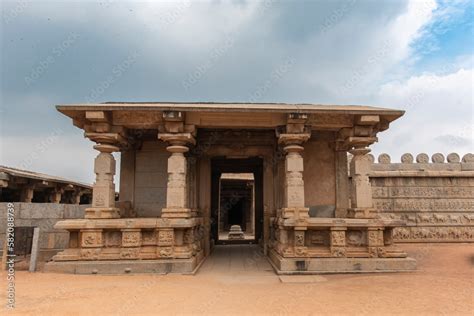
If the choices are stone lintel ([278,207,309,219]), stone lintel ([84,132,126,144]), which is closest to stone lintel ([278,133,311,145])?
stone lintel ([278,207,309,219])

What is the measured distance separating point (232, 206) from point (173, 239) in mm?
21002

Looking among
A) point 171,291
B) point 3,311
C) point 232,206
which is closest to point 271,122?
point 171,291

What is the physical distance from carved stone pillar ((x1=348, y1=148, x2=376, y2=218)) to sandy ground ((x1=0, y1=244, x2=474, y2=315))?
160cm

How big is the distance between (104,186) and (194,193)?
9.23ft

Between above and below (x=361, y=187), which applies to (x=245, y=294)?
below

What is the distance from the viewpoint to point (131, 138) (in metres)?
9.64

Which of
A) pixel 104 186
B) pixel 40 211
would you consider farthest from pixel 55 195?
pixel 104 186

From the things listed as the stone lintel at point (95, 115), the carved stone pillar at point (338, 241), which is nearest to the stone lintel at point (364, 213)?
the carved stone pillar at point (338, 241)

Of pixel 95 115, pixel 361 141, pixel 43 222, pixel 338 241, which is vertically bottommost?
pixel 338 241

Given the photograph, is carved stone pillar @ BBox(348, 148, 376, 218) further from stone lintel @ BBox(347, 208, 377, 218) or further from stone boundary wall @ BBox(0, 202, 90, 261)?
stone boundary wall @ BBox(0, 202, 90, 261)

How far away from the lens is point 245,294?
593 centimetres

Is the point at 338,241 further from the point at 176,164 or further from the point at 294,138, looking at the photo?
the point at 176,164

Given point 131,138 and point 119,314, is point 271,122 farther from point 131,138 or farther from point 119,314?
point 119,314

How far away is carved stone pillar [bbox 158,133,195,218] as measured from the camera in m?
8.12
